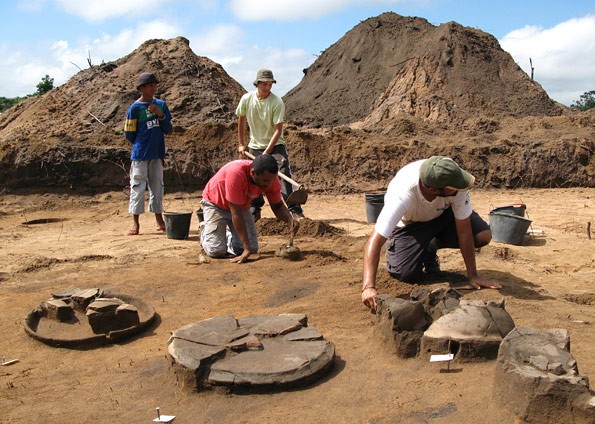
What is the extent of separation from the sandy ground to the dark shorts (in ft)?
0.41

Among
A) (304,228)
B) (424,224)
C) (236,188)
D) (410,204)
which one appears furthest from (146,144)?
(410,204)

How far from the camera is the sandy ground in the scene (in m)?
2.85

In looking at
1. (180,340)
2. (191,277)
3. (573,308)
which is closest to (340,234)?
(191,277)

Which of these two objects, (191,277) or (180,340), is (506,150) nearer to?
(191,277)

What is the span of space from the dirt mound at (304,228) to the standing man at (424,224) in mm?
1932

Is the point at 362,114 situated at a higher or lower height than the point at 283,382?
higher

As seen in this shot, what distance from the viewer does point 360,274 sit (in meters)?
4.96

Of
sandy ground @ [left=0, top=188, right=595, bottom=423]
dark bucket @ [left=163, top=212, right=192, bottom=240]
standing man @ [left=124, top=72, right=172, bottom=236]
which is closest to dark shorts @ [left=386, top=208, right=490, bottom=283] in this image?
sandy ground @ [left=0, top=188, right=595, bottom=423]

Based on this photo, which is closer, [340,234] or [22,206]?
[340,234]

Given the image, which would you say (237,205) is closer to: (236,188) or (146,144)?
(236,188)

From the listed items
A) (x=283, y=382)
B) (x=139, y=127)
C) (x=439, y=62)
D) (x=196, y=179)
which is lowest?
(x=283, y=382)

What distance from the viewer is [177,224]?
6.64 metres

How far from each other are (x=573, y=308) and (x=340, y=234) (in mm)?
3114

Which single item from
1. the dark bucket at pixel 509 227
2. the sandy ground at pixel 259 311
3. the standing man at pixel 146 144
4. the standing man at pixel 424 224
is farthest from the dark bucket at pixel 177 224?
the dark bucket at pixel 509 227
